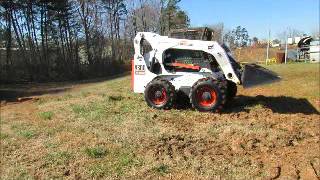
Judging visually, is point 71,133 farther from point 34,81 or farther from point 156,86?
point 34,81

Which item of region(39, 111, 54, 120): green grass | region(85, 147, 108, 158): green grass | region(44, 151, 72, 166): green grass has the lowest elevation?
region(44, 151, 72, 166): green grass

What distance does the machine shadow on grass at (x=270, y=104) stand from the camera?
13305 millimetres

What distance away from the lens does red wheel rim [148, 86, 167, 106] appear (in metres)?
13.0

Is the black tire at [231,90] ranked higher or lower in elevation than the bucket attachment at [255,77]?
lower

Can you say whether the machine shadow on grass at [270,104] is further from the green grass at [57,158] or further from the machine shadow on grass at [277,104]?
the green grass at [57,158]

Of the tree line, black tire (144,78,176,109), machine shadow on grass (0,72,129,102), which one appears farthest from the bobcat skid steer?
the tree line

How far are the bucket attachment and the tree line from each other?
16937 mm

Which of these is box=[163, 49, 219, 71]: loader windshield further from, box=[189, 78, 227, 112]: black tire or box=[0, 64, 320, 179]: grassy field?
box=[0, 64, 320, 179]: grassy field

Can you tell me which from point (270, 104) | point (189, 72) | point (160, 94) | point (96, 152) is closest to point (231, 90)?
point (270, 104)

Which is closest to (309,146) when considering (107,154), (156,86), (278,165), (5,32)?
(278,165)

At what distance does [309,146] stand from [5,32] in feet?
109

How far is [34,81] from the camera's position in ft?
106

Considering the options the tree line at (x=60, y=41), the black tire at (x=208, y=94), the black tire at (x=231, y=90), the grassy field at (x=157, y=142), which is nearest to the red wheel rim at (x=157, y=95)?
the grassy field at (x=157, y=142)

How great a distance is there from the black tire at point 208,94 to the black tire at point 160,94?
2.05ft
